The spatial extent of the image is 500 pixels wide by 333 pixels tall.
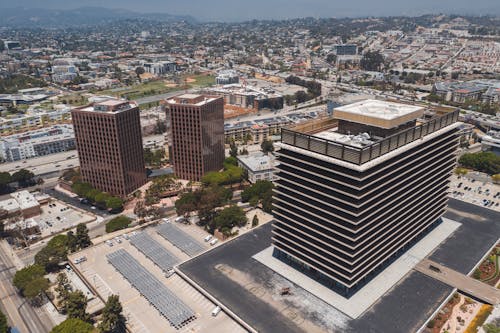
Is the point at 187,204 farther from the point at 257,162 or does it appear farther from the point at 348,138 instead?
the point at 348,138

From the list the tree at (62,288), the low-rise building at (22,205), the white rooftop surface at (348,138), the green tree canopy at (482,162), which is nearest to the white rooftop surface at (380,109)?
the white rooftop surface at (348,138)

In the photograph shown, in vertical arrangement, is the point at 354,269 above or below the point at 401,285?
above

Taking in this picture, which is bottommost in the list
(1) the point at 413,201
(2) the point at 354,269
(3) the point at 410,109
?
(2) the point at 354,269

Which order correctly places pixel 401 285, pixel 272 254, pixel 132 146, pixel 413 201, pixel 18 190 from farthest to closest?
pixel 18 190 < pixel 132 146 < pixel 272 254 < pixel 413 201 < pixel 401 285

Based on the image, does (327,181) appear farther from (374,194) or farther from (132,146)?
(132,146)

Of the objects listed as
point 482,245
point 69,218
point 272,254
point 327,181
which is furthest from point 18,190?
point 482,245

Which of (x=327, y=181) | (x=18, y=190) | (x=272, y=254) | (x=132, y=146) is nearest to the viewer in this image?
(x=327, y=181)

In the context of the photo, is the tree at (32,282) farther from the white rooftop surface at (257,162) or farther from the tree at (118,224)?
the white rooftop surface at (257,162)
